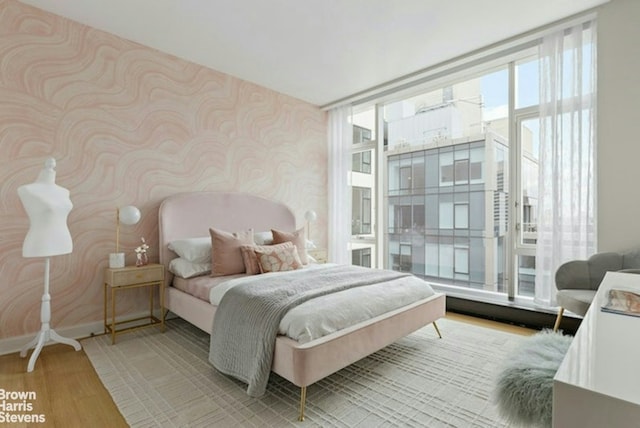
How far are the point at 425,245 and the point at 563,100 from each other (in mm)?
2189

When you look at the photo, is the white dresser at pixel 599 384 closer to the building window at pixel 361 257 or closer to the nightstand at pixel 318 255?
the nightstand at pixel 318 255

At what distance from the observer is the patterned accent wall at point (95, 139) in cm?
260

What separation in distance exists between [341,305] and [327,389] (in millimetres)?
535

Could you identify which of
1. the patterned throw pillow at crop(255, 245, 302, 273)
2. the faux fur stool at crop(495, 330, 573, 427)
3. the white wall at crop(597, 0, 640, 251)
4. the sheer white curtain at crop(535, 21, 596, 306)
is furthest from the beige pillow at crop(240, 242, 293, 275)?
the white wall at crop(597, 0, 640, 251)

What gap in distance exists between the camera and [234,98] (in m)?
3.97

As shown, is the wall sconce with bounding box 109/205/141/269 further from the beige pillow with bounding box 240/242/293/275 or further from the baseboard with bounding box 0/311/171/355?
the beige pillow with bounding box 240/242/293/275

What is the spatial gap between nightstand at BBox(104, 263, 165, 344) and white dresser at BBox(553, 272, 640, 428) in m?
3.04

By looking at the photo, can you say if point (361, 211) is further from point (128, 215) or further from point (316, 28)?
point (128, 215)

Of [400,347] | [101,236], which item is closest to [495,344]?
[400,347]

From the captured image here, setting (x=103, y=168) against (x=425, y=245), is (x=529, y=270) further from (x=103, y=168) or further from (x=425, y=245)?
(x=103, y=168)

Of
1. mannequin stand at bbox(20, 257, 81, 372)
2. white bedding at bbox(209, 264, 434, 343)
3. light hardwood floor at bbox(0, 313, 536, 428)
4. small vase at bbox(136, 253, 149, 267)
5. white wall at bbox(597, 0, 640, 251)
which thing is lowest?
light hardwood floor at bbox(0, 313, 536, 428)

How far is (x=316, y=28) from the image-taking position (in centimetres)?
296

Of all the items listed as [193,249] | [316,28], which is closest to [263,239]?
[193,249]

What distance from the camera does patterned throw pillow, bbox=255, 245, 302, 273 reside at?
9.78 feet
